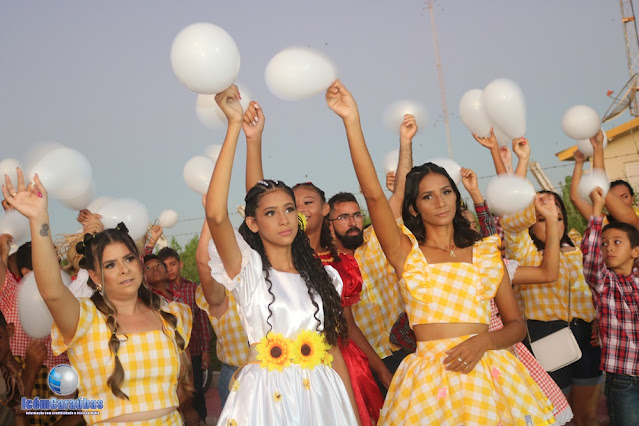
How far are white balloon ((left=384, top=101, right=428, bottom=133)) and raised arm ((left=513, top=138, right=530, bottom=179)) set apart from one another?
668 millimetres

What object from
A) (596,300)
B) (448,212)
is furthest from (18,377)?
(596,300)

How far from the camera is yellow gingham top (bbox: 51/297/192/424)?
285 cm

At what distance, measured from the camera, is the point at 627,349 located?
379 cm

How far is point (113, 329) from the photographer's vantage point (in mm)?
2943

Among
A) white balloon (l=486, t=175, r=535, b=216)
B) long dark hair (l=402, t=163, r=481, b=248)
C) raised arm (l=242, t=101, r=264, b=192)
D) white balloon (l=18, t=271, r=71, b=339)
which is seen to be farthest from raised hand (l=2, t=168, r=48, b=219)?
white balloon (l=486, t=175, r=535, b=216)

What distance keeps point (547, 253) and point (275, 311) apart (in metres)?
1.80

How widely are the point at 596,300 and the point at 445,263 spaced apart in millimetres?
1439

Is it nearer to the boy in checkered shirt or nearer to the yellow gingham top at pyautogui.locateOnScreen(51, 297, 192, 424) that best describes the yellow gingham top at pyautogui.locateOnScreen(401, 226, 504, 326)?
the boy in checkered shirt

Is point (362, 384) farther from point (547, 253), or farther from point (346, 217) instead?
point (346, 217)

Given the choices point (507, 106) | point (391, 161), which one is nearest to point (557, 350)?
point (507, 106)

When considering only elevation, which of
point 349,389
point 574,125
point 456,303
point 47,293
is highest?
point 574,125

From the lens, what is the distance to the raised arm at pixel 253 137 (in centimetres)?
330

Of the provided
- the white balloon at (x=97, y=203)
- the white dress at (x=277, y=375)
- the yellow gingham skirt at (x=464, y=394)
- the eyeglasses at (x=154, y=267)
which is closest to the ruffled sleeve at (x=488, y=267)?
the yellow gingham skirt at (x=464, y=394)

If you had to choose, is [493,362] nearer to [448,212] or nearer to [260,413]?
[448,212]
